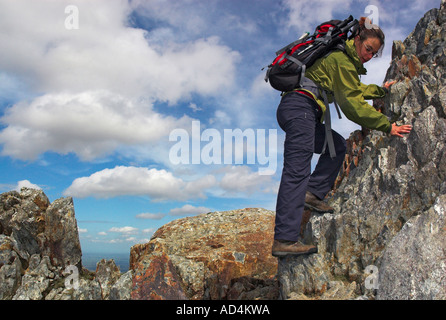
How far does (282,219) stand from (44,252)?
2010 cm

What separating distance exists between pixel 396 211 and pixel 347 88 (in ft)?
11.1

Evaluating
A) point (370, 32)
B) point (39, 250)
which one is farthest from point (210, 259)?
point (39, 250)

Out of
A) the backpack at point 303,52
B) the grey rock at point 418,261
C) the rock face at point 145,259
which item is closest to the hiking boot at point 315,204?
the grey rock at point 418,261

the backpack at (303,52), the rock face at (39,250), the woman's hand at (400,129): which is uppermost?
the backpack at (303,52)

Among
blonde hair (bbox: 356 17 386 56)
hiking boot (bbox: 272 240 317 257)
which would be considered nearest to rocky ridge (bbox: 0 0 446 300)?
hiking boot (bbox: 272 240 317 257)

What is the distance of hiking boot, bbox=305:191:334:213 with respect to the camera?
9.28m

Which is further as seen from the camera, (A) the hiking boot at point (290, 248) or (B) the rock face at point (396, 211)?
(A) the hiking boot at point (290, 248)

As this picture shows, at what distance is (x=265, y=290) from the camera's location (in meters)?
10.2

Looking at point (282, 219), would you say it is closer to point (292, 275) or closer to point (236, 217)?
point (292, 275)

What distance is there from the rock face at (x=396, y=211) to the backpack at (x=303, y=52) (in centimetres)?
250

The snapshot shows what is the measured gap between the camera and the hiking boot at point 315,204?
928 centimetres

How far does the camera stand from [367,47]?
8.83m

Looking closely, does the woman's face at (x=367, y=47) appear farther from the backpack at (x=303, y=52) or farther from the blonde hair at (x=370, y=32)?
the backpack at (x=303, y=52)

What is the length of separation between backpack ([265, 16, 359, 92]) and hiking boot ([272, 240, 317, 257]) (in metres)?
4.43
